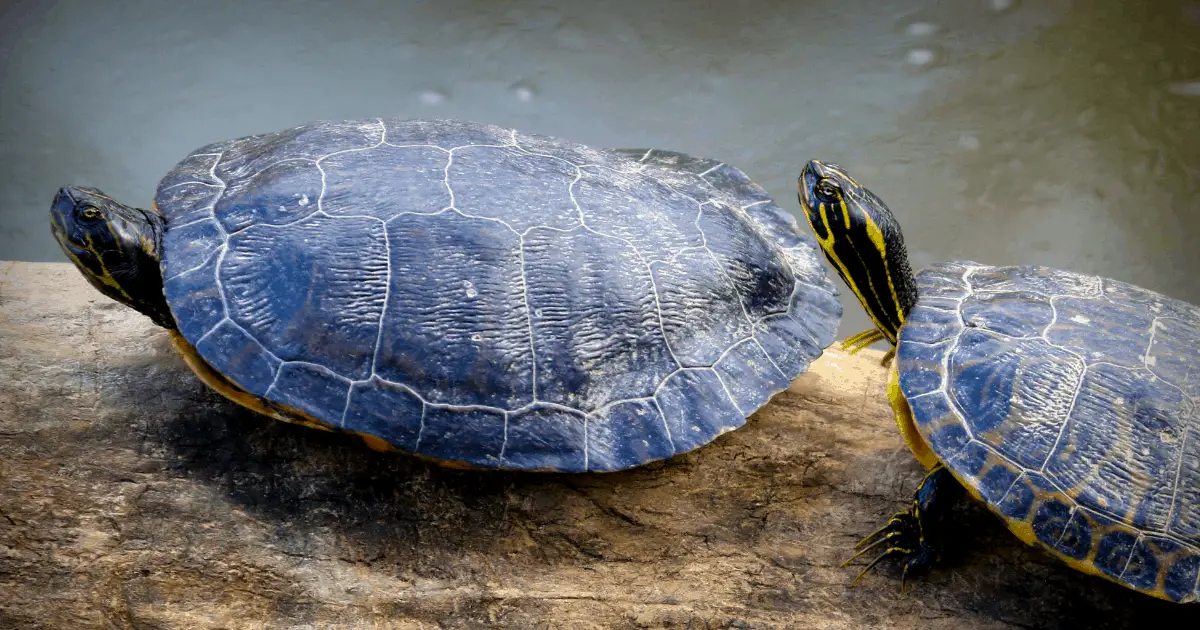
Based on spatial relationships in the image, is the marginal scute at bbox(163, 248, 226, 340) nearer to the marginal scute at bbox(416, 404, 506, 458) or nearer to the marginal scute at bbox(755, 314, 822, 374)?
the marginal scute at bbox(416, 404, 506, 458)

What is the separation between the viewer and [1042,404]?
222cm

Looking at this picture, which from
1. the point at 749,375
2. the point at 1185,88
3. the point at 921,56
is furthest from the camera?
the point at 921,56

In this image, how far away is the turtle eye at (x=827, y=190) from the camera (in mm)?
2482

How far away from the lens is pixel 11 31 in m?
4.30

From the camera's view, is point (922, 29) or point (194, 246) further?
point (922, 29)

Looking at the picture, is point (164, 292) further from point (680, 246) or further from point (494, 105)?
point (494, 105)

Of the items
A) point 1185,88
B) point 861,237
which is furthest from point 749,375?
point 1185,88

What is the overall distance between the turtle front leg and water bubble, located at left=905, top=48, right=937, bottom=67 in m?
3.08

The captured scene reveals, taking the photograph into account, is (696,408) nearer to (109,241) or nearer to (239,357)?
(239,357)

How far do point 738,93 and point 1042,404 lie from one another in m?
2.84

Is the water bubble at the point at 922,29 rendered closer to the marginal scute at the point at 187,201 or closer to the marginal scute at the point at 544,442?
the marginal scute at the point at 544,442

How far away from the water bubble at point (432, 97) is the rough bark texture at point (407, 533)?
2319 mm

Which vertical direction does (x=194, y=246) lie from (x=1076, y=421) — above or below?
above

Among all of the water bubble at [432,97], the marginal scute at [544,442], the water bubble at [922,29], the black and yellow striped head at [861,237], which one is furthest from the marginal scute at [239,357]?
the water bubble at [922,29]
